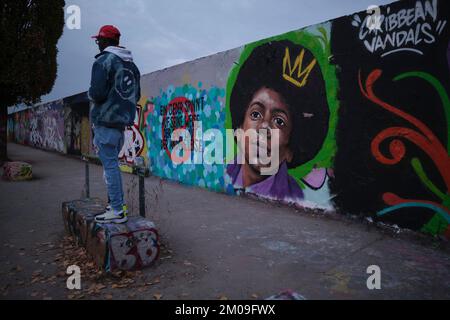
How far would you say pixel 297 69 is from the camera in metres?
5.30

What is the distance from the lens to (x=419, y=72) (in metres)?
3.82

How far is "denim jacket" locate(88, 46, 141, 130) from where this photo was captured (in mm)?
3041

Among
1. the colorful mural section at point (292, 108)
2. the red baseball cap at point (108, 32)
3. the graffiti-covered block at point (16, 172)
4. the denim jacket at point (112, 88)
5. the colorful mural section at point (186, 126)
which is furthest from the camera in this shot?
the graffiti-covered block at point (16, 172)

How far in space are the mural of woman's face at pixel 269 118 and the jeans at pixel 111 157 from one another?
3.14 metres

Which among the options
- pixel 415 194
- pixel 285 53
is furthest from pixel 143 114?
pixel 415 194

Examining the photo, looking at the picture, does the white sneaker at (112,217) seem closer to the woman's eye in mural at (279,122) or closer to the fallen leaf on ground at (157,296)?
the fallen leaf on ground at (157,296)

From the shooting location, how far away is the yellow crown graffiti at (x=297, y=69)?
5148 mm

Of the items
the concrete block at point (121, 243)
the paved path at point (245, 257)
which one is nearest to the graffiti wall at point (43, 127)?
the paved path at point (245, 257)

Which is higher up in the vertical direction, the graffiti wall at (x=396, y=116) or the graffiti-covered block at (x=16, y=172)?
the graffiti wall at (x=396, y=116)

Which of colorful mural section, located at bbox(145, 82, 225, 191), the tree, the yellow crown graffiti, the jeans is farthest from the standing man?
the tree

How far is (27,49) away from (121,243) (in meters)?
10.1

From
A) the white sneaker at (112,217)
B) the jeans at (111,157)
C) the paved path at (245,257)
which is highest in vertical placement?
the jeans at (111,157)

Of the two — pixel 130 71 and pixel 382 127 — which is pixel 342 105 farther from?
pixel 130 71
